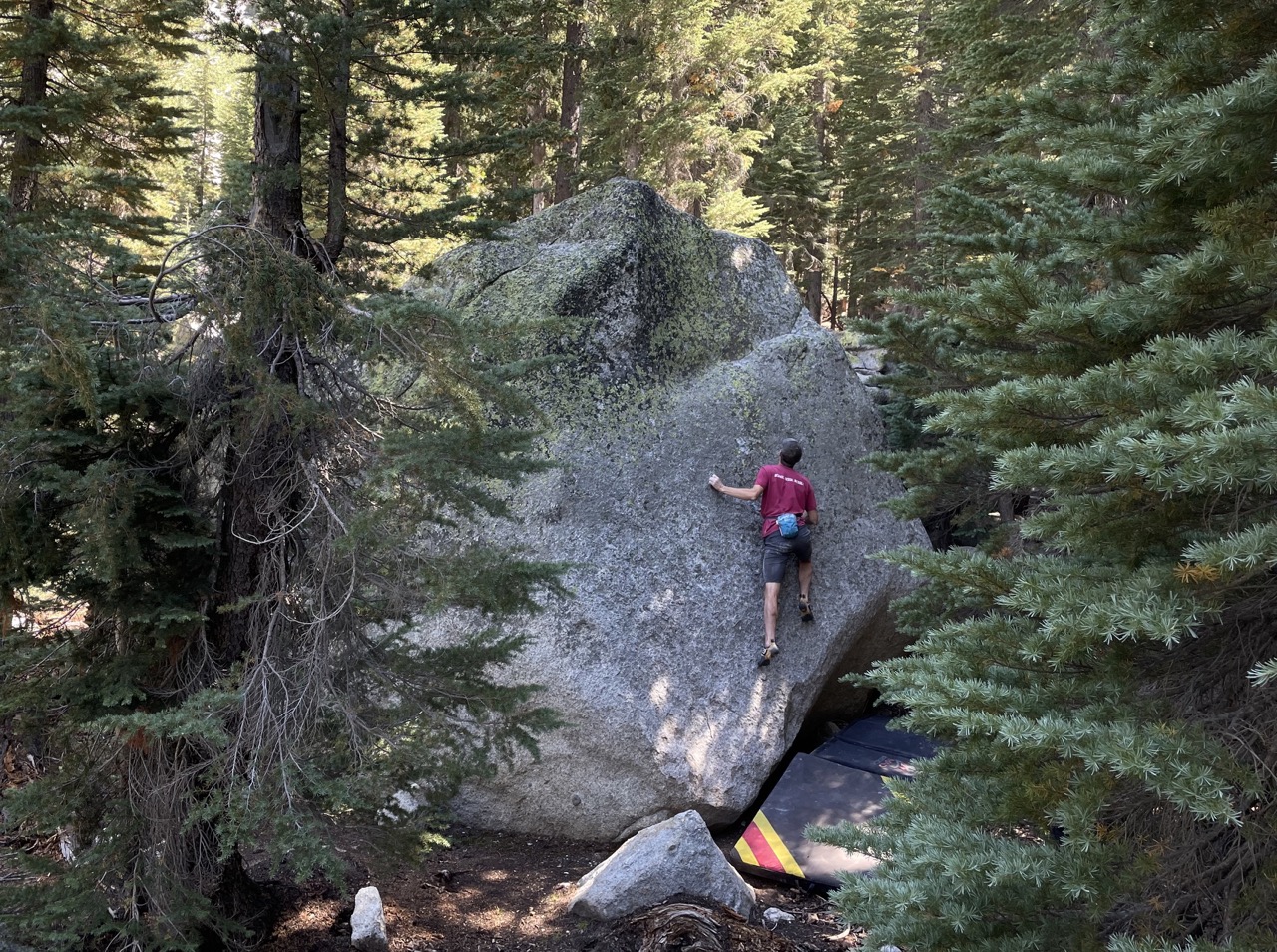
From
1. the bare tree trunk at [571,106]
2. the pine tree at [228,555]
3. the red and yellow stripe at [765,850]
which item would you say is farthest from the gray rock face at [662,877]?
the bare tree trunk at [571,106]

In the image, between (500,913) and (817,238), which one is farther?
(817,238)

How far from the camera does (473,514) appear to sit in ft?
15.6

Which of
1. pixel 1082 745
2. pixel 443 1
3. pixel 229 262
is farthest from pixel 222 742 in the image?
pixel 443 1

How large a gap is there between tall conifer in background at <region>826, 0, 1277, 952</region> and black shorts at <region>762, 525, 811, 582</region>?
4.08m

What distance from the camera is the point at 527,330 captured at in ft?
15.6

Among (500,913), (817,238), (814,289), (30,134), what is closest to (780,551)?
(500,913)

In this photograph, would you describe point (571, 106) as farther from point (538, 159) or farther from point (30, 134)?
point (30, 134)

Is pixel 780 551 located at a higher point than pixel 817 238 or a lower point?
lower

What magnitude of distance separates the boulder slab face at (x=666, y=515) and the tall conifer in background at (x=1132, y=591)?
146 inches

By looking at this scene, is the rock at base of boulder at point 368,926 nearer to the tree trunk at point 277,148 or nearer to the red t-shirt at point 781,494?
the tree trunk at point 277,148

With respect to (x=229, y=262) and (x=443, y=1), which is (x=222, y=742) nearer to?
(x=229, y=262)

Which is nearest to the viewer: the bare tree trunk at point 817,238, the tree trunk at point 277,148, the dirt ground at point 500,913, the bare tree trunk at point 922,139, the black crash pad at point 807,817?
the tree trunk at point 277,148

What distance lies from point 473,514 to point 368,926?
299 cm

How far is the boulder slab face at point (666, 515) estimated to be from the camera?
298 inches
